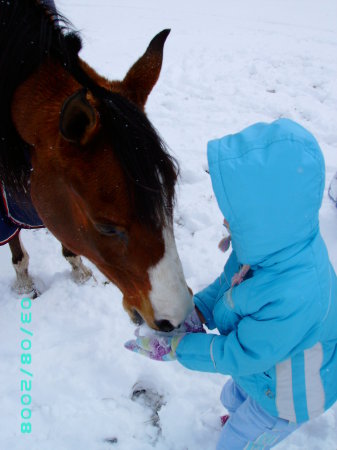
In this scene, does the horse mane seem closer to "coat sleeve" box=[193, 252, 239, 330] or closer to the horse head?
the horse head

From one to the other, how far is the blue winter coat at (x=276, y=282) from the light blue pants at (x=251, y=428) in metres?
0.10

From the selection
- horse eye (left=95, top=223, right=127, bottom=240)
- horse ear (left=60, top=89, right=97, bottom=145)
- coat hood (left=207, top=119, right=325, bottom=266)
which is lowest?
horse eye (left=95, top=223, right=127, bottom=240)

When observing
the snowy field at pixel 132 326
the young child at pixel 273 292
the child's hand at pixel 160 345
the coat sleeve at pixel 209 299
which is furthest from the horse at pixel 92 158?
the snowy field at pixel 132 326

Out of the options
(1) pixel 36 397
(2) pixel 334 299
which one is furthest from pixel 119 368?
(2) pixel 334 299

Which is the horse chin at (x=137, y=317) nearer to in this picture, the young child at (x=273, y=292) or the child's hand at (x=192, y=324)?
the young child at (x=273, y=292)

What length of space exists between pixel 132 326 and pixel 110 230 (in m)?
1.43

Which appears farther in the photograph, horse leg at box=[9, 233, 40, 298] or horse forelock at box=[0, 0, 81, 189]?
horse leg at box=[9, 233, 40, 298]

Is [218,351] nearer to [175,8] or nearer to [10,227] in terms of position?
[10,227]

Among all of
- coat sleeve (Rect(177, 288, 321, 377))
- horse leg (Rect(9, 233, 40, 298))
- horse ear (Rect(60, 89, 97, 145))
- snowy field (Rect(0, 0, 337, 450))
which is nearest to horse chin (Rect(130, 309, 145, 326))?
coat sleeve (Rect(177, 288, 321, 377))

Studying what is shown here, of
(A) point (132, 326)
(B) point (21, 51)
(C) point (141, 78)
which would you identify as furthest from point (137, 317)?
(B) point (21, 51)

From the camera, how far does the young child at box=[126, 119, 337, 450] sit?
1228 millimetres

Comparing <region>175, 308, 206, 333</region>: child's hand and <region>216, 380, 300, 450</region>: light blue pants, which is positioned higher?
<region>175, 308, 206, 333</region>: child's hand

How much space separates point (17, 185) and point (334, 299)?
5.42 feet

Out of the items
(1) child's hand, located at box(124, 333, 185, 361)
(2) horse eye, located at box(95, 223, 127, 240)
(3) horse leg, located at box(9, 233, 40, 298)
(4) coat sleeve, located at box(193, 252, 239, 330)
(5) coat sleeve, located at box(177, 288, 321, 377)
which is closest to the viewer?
(5) coat sleeve, located at box(177, 288, 321, 377)
